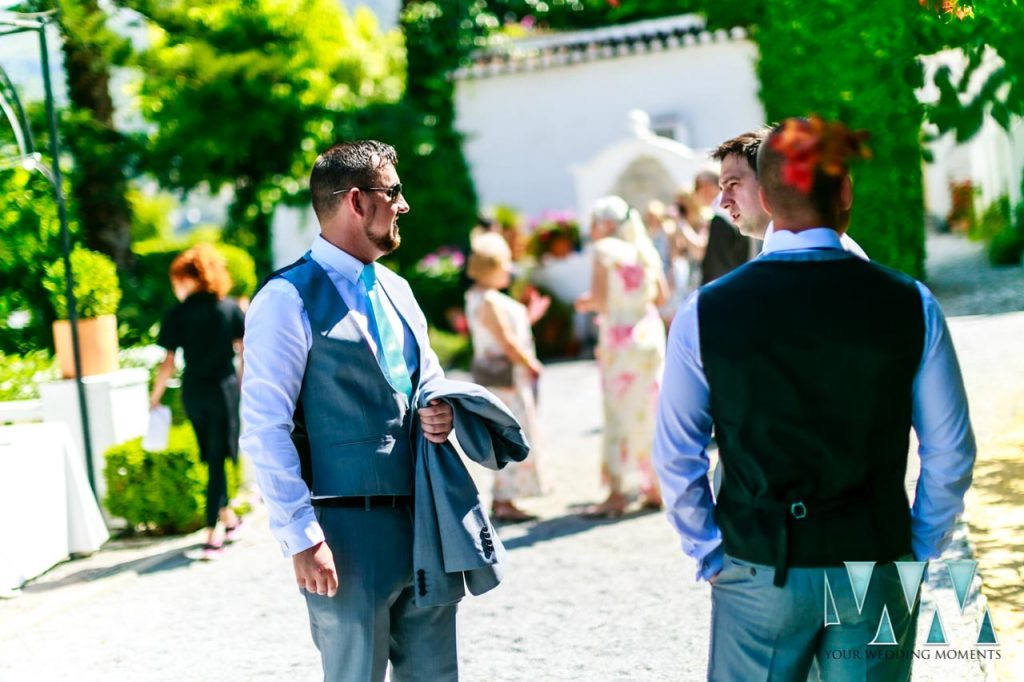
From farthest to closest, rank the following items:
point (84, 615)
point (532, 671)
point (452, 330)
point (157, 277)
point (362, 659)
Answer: point (452, 330) → point (157, 277) → point (84, 615) → point (532, 671) → point (362, 659)

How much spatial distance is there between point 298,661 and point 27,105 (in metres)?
10.3

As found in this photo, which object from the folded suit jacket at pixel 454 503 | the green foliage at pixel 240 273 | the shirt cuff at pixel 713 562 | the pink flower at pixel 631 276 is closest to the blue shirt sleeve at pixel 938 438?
the shirt cuff at pixel 713 562

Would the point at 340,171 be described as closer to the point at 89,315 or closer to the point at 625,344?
the point at 625,344

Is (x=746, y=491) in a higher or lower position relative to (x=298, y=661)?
higher

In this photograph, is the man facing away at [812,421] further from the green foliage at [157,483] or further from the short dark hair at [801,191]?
the green foliage at [157,483]

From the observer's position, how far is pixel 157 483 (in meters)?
8.13

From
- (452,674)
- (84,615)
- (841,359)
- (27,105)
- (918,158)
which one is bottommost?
(84,615)

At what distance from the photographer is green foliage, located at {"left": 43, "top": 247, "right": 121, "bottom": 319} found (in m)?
8.62

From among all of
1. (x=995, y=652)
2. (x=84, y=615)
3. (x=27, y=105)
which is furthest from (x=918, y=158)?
(x=27, y=105)

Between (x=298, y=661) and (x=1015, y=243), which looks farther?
(x=1015, y=243)

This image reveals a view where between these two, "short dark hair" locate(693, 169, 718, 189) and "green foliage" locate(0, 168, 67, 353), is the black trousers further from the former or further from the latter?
"green foliage" locate(0, 168, 67, 353)

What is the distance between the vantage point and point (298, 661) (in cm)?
534

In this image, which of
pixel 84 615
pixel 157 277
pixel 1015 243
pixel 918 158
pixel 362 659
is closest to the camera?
pixel 362 659

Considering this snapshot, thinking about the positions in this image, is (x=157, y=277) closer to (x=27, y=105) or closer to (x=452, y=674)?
(x=27, y=105)
